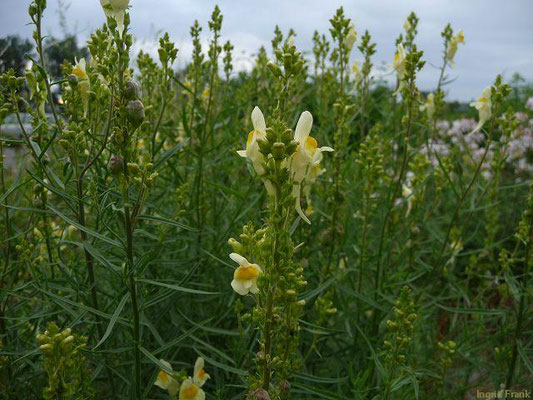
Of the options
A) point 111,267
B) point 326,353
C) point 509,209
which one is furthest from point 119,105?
point 509,209

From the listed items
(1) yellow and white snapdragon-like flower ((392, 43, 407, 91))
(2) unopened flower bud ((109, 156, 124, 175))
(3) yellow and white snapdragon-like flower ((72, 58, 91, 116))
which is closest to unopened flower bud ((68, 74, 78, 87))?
(3) yellow and white snapdragon-like flower ((72, 58, 91, 116))

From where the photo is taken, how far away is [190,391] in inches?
77.2

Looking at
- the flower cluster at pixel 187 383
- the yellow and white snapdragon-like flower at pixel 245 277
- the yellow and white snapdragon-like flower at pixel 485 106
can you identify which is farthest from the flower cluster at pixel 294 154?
the yellow and white snapdragon-like flower at pixel 485 106

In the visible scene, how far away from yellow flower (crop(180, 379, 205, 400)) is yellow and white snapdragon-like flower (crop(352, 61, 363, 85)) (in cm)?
275

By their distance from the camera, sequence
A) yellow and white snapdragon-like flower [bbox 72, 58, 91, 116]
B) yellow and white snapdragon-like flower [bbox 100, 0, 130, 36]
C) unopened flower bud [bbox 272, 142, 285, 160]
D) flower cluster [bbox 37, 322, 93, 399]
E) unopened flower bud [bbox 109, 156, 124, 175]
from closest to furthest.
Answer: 1. unopened flower bud [bbox 272, 142, 285, 160]
2. flower cluster [bbox 37, 322, 93, 399]
3. unopened flower bud [bbox 109, 156, 124, 175]
4. yellow and white snapdragon-like flower [bbox 100, 0, 130, 36]
5. yellow and white snapdragon-like flower [bbox 72, 58, 91, 116]

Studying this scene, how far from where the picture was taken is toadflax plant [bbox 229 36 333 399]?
4.68ft

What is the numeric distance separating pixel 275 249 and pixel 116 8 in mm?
1110

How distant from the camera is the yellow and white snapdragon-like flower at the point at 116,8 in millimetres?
1885

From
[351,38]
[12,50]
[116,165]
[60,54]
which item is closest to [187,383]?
[116,165]

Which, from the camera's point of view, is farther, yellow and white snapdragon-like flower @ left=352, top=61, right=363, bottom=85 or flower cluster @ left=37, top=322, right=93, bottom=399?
yellow and white snapdragon-like flower @ left=352, top=61, right=363, bottom=85

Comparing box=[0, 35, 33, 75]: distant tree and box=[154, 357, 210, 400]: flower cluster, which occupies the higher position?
box=[0, 35, 33, 75]: distant tree

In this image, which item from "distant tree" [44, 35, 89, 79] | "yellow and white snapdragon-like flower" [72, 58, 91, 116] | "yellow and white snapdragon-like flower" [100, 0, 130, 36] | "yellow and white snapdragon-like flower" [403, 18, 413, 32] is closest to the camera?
"yellow and white snapdragon-like flower" [100, 0, 130, 36]

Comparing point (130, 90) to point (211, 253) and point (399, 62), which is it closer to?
point (211, 253)

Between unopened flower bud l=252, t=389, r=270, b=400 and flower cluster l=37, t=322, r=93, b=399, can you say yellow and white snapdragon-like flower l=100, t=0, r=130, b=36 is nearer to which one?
flower cluster l=37, t=322, r=93, b=399
